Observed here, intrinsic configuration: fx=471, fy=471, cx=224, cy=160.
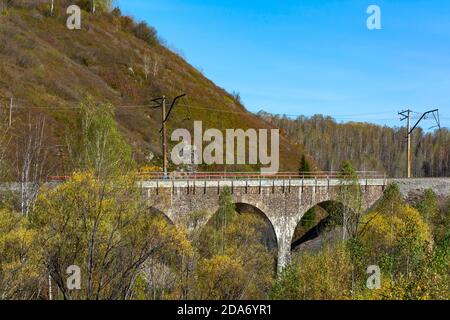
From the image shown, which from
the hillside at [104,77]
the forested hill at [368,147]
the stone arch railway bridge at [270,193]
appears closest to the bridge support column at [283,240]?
the stone arch railway bridge at [270,193]

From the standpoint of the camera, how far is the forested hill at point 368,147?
526ft

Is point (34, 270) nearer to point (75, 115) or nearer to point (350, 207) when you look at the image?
point (350, 207)

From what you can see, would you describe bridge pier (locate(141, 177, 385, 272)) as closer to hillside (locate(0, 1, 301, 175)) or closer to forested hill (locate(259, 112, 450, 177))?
hillside (locate(0, 1, 301, 175))

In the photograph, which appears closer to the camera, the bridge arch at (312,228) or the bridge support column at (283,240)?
the bridge support column at (283,240)

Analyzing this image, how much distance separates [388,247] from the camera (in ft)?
118

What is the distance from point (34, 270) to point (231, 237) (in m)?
19.4

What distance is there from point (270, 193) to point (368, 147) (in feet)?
466

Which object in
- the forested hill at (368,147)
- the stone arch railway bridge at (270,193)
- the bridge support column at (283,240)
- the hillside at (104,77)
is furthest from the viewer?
the forested hill at (368,147)

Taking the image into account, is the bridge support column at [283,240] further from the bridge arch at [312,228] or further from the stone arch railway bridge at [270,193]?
the bridge arch at [312,228]

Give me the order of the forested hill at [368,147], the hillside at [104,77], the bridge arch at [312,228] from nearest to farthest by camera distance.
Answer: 1. the hillside at [104,77]
2. the bridge arch at [312,228]
3. the forested hill at [368,147]

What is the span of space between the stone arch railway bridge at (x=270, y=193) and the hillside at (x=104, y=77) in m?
15.0

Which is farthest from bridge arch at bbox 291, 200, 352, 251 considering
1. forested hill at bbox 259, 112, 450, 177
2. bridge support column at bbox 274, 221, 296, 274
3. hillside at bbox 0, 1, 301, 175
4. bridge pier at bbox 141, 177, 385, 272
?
forested hill at bbox 259, 112, 450, 177

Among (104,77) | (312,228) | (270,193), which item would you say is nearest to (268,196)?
(270,193)

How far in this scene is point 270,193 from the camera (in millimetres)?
41969
